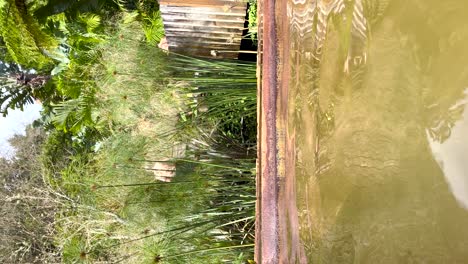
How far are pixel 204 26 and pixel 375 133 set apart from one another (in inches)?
67.0

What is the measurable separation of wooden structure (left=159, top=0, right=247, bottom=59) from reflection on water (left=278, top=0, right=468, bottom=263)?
1239mm

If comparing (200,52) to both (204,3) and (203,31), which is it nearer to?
(203,31)

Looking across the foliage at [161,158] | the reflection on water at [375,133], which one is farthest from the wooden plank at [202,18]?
the reflection on water at [375,133]

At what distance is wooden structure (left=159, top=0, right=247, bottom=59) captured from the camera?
244cm

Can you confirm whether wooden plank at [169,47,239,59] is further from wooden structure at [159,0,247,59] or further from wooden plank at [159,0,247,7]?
wooden plank at [159,0,247,7]

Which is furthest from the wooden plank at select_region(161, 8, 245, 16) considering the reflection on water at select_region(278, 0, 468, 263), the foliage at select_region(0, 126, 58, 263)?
the foliage at select_region(0, 126, 58, 263)

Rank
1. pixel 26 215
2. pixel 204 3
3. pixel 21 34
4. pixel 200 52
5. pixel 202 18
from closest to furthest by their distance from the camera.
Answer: pixel 204 3 → pixel 202 18 → pixel 200 52 → pixel 21 34 → pixel 26 215

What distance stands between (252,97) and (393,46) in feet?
4.69

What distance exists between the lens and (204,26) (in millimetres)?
2576

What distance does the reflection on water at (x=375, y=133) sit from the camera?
94cm

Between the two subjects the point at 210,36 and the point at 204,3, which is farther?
the point at 210,36

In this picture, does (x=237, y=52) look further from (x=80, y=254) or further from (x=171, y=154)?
(x=80, y=254)

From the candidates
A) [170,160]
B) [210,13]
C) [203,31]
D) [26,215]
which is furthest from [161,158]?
[26,215]

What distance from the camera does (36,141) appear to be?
188 inches
